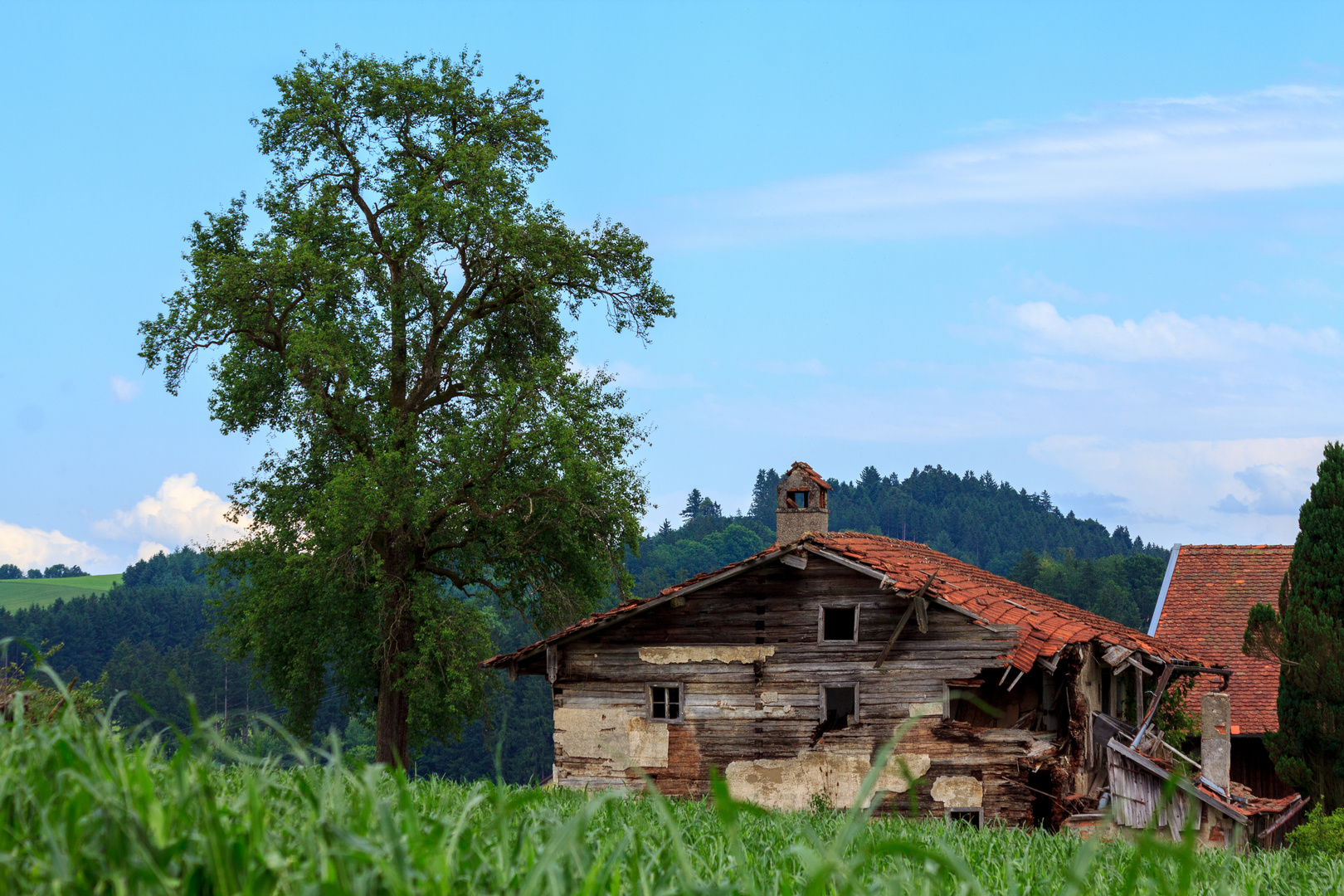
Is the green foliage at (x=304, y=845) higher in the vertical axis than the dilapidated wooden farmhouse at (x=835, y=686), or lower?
higher

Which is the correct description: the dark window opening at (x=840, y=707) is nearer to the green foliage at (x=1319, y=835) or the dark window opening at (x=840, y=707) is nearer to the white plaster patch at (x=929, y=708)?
the white plaster patch at (x=929, y=708)

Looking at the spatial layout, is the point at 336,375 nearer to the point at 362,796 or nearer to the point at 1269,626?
the point at 1269,626

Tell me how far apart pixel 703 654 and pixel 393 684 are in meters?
7.83

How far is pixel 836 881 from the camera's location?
316cm

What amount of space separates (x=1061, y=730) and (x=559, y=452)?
37.1ft

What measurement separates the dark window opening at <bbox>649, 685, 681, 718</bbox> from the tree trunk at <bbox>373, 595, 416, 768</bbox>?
655 centimetres

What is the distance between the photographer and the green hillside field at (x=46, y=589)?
111 metres

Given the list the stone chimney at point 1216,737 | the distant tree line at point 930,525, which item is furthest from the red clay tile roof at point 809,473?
the distant tree line at point 930,525

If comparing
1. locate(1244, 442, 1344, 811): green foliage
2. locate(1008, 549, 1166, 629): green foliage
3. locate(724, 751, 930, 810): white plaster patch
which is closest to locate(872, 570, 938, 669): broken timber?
locate(724, 751, 930, 810): white plaster patch

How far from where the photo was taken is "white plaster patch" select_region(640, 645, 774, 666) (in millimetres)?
20812

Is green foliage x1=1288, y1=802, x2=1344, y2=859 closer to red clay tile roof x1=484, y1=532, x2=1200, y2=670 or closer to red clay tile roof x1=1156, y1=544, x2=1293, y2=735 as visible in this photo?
red clay tile roof x1=484, y1=532, x2=1200, y2=670

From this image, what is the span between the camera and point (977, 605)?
64.4 ft

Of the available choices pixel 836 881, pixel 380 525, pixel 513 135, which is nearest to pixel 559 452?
pixel 380 525

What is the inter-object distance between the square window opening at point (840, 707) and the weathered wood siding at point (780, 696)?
38 cm
